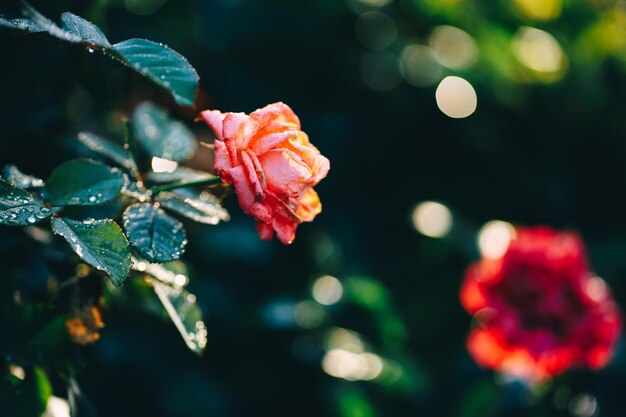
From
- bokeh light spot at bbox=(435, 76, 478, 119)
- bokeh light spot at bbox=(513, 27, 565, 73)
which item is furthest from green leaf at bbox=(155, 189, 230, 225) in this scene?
bokeh light spot at bbox=(513, 27, 565, 73)

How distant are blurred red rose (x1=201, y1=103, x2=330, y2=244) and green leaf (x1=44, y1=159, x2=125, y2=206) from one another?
0.11 meters

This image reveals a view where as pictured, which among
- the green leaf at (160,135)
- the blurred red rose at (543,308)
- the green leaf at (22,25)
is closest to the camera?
the green leaf at (22,25)

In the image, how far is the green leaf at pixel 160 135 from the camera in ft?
Answer: 2.96

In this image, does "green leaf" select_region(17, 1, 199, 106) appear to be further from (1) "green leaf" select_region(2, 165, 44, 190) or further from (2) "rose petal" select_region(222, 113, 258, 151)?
(1) "green leaf" select_region(2, 165, 44, 190)

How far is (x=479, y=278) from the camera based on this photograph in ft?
4.67

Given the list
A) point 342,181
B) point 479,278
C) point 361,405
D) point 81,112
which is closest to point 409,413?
point 361,405

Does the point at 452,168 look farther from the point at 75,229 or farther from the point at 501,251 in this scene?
the point at 75,229

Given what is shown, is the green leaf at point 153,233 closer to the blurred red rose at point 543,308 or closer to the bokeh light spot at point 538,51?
the blurred red rose at point 543,308

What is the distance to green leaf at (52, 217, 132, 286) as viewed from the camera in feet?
1.75

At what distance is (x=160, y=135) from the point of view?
0.93 m

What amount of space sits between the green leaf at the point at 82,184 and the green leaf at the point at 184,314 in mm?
120

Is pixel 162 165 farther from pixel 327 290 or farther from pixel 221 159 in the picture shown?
pixel 327 290

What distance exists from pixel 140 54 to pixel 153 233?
170 millimetres

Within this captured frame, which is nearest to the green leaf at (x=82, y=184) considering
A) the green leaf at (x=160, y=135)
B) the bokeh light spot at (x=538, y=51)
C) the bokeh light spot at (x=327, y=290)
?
the green leaf at (x=160, y=135)
